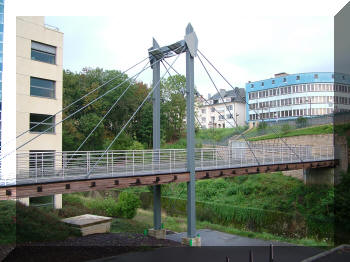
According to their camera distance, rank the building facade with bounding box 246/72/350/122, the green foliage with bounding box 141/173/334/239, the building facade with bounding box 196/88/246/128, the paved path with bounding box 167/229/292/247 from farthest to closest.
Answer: the building facade with bounding box 196/88/246/128, the building facade with bounding box 246/72/350/122, the green foliage with bounding box 141/173/334/239, the paved path with bounding box 167/229/292/247

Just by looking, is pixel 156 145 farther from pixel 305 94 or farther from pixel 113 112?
pixel 305 94

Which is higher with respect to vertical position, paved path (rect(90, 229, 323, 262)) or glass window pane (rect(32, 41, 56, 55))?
glass window pane (rect(32, 41, 56, 55))

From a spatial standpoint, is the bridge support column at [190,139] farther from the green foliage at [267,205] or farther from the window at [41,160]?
the green foliage at [267,205]

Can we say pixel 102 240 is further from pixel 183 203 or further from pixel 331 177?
pixel 331 177

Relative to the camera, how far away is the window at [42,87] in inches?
672

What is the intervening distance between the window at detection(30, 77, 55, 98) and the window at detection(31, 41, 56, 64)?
3.69 feet

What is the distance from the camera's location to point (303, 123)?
35969 mm

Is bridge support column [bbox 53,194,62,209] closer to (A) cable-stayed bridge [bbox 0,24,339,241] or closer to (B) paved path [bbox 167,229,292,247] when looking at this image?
(A) cable-stayed bridge [bbox 0,24,339,241]

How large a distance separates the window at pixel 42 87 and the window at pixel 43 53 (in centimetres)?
113

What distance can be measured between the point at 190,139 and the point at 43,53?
10011 millimetres

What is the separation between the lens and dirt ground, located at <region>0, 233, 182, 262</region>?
10.9 m

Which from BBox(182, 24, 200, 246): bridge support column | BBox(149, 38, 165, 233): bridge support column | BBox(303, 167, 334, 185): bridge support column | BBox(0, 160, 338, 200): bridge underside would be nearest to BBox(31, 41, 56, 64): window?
BBox(149, 38, 165, 233): bridge support column

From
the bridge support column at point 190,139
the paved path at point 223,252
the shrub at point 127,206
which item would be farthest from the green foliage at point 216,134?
the bridge support column at point 190,139

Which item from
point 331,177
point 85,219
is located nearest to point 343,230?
point 331,177
